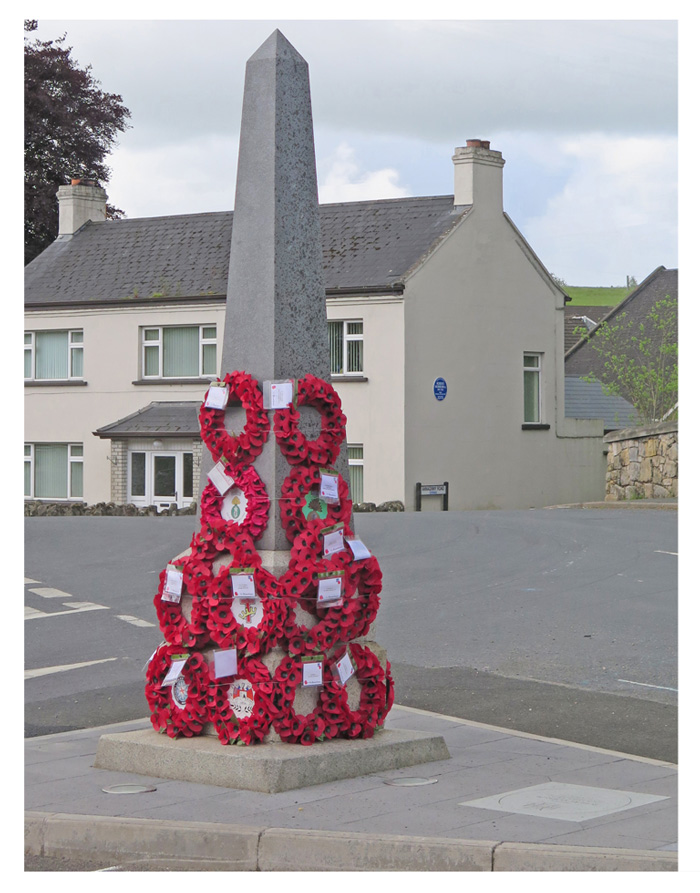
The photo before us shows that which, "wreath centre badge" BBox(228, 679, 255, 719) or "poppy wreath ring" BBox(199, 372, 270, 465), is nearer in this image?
"wreath centre badge" BBox(228, 679, 255, 719)

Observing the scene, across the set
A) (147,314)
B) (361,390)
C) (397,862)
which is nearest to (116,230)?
(147,314)

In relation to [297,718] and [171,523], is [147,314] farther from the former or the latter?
[297,718]

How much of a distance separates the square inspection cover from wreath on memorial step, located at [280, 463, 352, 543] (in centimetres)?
184

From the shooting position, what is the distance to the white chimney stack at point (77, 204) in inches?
1539

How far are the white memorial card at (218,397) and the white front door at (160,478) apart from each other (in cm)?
2738

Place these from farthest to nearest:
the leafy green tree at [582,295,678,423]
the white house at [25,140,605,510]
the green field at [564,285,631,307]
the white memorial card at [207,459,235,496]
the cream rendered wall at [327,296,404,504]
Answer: the green field at [564,285,631,307] → the leafy green tree at [582,295,678,423] → the white house at [25,140,605,510] → the cream rendered wall at [327,296,404,504] → the white memorial card at [207,459,235,496]

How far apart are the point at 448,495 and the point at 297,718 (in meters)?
26.9

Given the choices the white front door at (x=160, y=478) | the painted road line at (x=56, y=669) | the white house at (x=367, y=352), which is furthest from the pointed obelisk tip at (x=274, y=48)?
the white front door at (x=160, y=478)

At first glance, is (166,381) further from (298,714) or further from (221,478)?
(298,714)

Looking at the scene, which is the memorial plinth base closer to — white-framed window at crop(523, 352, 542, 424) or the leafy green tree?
white-framed window at crop(523, 352, 542, 424)

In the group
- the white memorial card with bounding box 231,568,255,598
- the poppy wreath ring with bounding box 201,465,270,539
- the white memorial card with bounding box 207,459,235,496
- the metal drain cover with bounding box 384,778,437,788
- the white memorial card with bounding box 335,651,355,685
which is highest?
the white memorial card with bounding box 207,459,235,496

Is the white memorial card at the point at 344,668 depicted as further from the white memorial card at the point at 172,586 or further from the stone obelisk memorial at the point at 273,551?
the white memorial card at the point at 172,586

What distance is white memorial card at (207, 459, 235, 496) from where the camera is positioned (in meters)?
7.16

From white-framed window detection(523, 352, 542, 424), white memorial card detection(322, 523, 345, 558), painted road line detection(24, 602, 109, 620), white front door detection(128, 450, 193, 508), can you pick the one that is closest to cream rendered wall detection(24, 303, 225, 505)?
white front door detection(128, 450, 193, 508)
